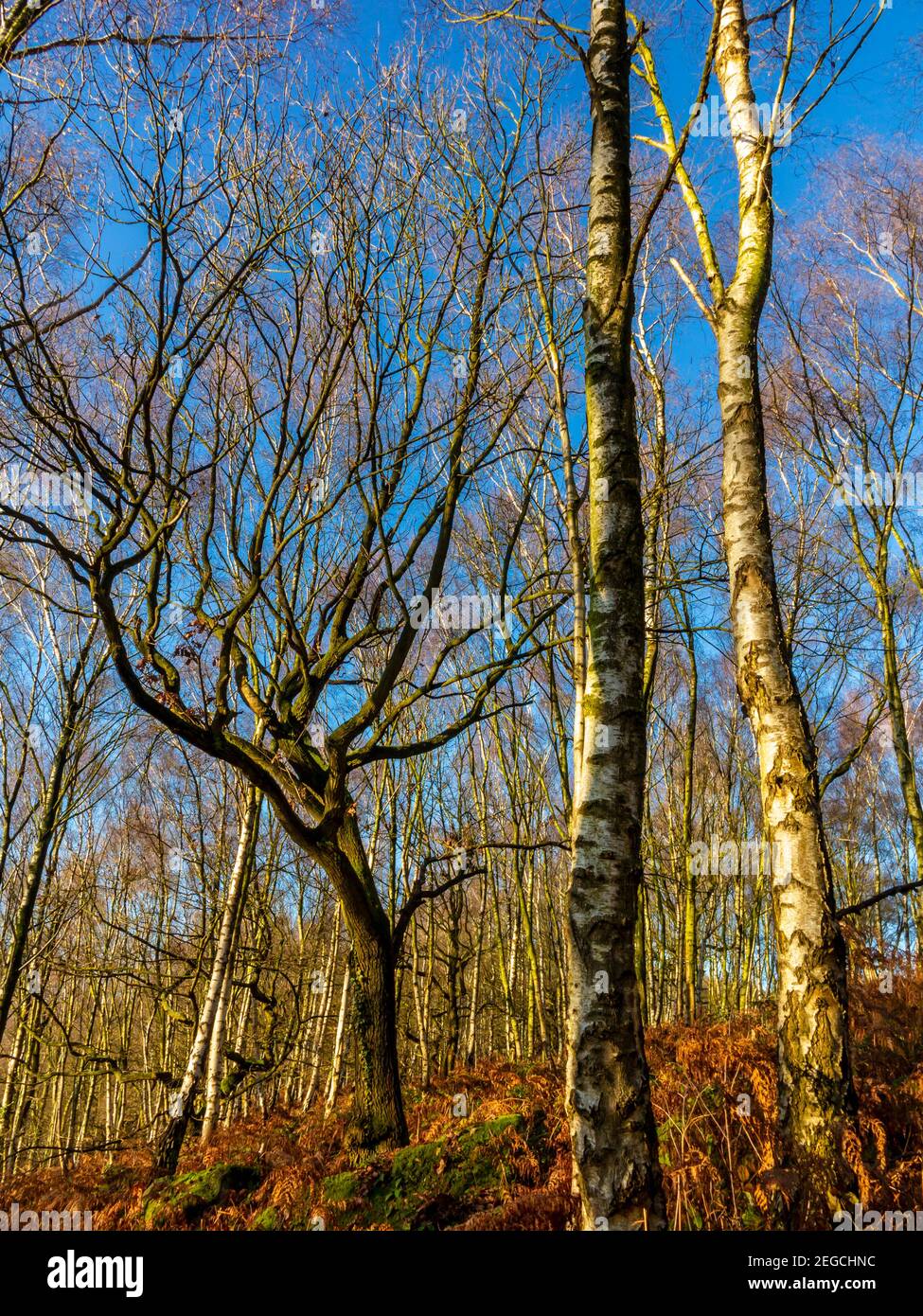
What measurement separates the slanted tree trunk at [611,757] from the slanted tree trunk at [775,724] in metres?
1.03

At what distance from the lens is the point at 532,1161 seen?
425cm

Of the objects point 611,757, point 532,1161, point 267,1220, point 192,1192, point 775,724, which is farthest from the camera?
point 192,1192

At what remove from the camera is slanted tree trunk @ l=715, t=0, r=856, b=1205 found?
2711mm

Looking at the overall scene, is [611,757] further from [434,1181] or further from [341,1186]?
[341,1186]

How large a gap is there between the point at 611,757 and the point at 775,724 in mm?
1287

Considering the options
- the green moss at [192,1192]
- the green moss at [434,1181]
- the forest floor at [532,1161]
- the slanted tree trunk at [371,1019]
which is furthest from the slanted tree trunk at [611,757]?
the green moss at [192,1192]

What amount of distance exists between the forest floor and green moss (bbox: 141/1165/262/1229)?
0.01 metres

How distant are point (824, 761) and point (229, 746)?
15716 millimetres

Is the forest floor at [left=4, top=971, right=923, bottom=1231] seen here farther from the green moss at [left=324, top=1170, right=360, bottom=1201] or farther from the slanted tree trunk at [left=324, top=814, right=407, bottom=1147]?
the slanted tree trunk at [left=324, top=814, right=407, bottom=1147]

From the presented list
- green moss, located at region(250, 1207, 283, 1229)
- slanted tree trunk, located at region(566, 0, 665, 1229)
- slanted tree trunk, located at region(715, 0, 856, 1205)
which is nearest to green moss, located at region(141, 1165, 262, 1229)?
green moss, located at region(250, 1207, 283, 1229)

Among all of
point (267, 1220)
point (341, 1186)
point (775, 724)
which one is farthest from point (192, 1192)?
point (775, 724)
